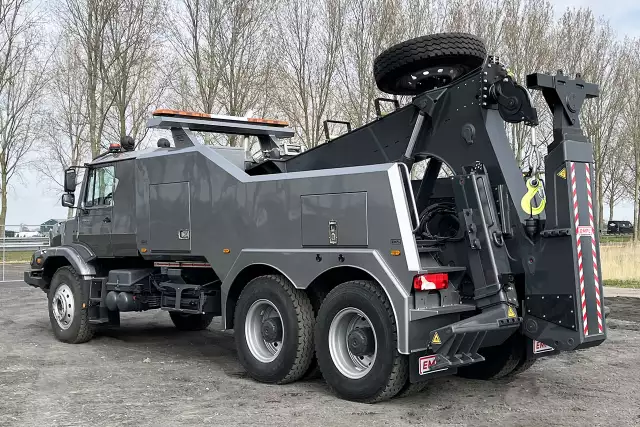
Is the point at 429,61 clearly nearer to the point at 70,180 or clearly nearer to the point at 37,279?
the point at 70,180

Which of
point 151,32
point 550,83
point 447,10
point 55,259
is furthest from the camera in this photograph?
point 447,10

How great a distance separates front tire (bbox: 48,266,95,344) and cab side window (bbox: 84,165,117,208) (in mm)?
1076

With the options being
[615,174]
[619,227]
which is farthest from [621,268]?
[619,227]

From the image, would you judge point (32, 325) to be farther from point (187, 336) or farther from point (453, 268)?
point (453, 268)

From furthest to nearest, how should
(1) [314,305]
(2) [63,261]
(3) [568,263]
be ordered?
(2) [63,261] < (1) [314,305] < (3) [568,263]

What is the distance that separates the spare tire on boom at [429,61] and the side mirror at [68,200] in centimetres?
539

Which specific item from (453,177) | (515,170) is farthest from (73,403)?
(515,170)

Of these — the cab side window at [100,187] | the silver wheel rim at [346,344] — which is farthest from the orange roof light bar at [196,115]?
the silver wheel rim at [346,344]

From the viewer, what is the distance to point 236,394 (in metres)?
6.74

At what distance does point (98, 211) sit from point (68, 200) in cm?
65

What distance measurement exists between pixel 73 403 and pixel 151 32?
16.6m

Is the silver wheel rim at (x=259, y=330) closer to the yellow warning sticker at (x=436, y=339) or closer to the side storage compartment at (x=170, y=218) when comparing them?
the side storage compartment at (x=170, y=218)

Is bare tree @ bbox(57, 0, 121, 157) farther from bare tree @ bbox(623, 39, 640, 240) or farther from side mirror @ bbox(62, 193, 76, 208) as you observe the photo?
bare tree @ bbox(623, 39, 640, 240)

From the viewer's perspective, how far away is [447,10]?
24500 mm
